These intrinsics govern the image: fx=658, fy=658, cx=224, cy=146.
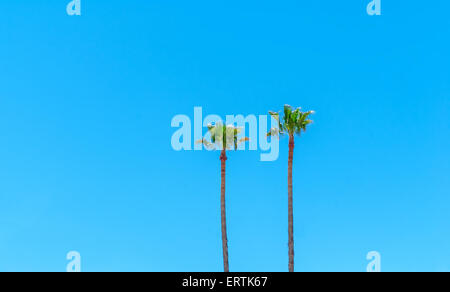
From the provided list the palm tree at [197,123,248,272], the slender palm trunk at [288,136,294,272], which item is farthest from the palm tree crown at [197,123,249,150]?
the slender palm trunk at [288,136,294,272]

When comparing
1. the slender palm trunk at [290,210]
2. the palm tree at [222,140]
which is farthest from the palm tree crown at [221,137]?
the slender palm trunk at [290,210]

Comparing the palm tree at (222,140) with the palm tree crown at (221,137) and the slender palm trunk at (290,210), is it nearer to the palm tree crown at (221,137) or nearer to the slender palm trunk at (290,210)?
the palm tree crown at (221,137)

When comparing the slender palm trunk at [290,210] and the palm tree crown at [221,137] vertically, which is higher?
the palm tree crown at [221,137]

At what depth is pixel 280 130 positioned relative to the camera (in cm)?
4872

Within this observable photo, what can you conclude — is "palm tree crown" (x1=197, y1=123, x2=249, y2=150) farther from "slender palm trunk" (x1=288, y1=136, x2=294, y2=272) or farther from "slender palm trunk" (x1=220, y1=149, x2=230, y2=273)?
"slender palm trunk" (x1=288, y1=136, x2=294, y2=272)

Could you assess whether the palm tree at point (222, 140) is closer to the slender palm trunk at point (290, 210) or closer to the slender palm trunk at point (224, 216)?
the slender palm trunk at point (224, 216)

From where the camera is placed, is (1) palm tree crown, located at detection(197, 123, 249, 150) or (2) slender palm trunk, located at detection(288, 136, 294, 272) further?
(1) palm tree crown, located at detection(197, 123, 249, 150)

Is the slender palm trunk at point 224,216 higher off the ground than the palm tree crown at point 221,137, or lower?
lower

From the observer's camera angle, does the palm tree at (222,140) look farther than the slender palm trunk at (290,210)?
Yes
